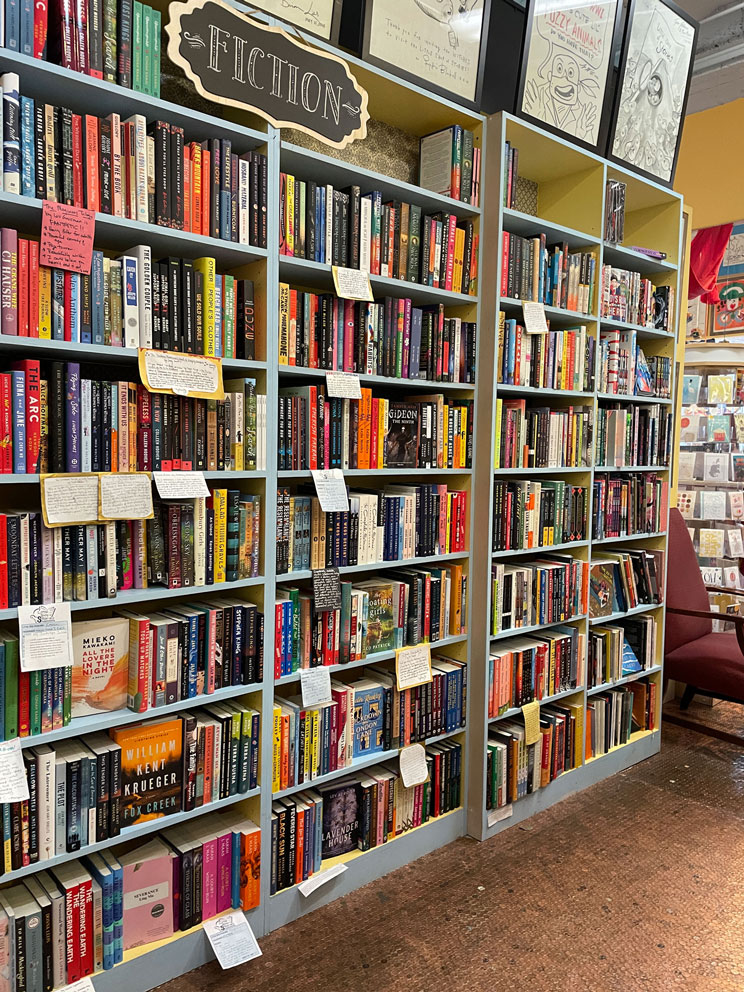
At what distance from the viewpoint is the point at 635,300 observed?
3055 mm

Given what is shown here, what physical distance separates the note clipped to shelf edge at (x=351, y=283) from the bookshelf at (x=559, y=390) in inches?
21.5

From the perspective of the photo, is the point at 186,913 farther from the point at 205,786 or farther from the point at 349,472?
the point at 349,472

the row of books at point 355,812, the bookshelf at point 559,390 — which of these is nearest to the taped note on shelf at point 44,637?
the row of books at point 355,812

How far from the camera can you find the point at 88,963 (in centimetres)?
167

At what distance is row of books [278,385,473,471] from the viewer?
2.01 m

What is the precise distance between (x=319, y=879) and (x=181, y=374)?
149cm

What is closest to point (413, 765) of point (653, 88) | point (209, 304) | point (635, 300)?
point (209, 304)

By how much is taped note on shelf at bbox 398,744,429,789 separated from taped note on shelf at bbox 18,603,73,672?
3.81 ft

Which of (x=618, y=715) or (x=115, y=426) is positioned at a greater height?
(x=115, y=426)

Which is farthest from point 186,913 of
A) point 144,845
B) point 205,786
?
point 205,786

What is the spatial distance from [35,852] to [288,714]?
701mm

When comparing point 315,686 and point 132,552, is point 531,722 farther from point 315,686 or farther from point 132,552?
point 132,552

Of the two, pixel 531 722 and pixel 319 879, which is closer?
pixel 319 879

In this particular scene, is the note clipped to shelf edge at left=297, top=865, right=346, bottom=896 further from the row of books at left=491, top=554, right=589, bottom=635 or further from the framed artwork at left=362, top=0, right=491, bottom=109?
the framed artwork at left=362, top=0, right=491, bottom=109
